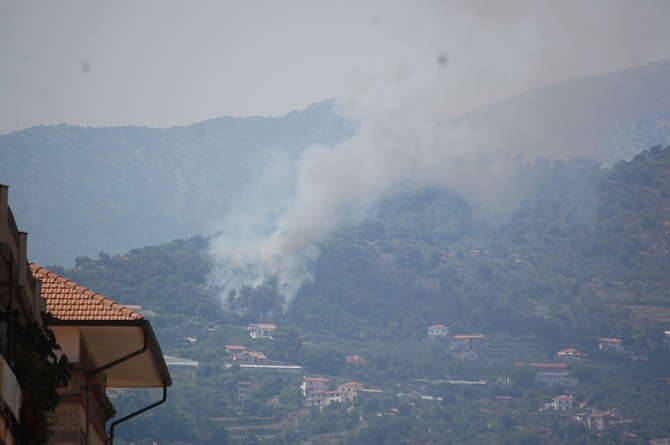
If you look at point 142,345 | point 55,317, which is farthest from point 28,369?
point 142,345

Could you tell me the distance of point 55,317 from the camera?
502 inches

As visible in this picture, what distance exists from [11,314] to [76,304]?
3.14 m

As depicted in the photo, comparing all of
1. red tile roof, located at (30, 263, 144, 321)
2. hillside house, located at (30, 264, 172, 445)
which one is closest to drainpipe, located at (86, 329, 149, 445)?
hillside house, located at (30, 264, 172, 445)

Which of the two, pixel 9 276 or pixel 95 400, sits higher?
pixel 9 276

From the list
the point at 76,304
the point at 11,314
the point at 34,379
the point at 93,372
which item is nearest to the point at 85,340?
the point at 93,372

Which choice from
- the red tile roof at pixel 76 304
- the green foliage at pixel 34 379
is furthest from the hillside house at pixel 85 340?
the green foliage at pixel 34 379

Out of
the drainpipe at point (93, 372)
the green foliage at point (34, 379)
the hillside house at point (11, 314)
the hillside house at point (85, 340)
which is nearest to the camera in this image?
the hillside house at point (11, 314)

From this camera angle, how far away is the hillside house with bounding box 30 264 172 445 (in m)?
12.9

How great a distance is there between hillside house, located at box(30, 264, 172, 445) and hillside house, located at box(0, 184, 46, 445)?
1.82 metres

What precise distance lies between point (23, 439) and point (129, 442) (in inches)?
6451

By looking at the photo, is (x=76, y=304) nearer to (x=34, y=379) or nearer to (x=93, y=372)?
(x=93, y=372)

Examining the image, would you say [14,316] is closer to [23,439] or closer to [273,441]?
[23,439]

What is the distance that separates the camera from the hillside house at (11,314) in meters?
9.55

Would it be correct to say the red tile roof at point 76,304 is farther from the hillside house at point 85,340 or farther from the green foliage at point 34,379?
the green foliage at point 34,379
